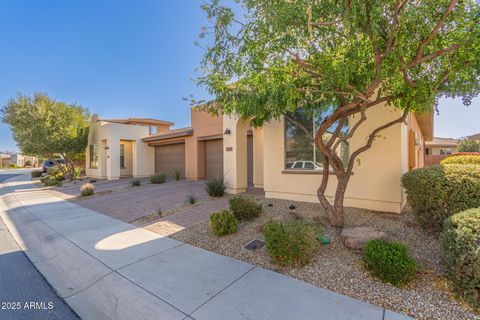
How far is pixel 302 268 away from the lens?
335 cm

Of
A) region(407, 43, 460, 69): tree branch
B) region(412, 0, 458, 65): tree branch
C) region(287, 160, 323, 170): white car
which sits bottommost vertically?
region(287, 160, 323, 170): white car

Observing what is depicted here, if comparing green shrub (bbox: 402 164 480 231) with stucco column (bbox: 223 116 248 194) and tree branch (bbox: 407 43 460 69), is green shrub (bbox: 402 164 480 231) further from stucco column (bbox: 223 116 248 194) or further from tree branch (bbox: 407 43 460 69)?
stucco column (bbox: 223 116 248 194)

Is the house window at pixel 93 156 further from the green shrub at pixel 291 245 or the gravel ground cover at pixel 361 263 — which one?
the green shrub at pixel 291 245

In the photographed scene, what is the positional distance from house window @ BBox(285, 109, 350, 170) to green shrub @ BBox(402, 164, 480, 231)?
2296mm

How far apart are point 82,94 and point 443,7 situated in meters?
22.1

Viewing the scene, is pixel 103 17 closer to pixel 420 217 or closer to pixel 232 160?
pixel 232 160

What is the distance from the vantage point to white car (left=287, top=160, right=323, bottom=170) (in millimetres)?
6939

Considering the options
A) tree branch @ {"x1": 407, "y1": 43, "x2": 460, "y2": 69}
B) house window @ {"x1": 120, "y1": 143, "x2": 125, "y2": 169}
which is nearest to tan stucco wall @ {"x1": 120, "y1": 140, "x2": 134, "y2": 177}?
house window @ {"x1": 120, "y1": 143, "x2": 125, "y2": 169}

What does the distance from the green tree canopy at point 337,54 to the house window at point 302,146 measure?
2.01 m

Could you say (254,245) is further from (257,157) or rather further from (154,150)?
(154,150)

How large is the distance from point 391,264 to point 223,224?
3.00 meters

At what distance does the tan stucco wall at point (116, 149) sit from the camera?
54.3ft

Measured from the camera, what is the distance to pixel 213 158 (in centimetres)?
1365

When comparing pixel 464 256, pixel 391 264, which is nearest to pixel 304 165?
pixel 391 264
